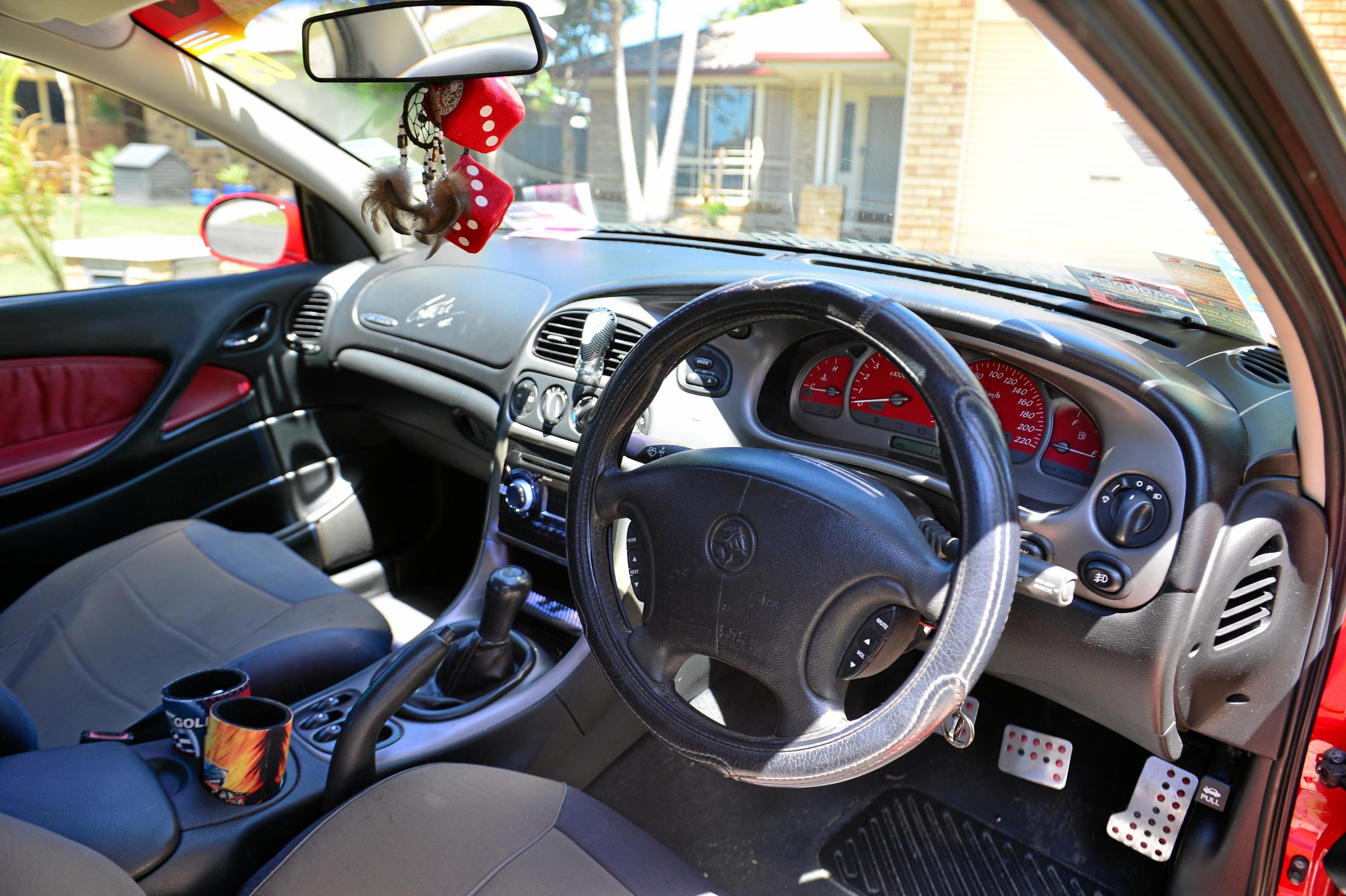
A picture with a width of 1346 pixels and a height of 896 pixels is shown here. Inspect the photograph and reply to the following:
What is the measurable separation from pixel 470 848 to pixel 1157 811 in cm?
123

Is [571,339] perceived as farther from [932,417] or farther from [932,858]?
[932,858]

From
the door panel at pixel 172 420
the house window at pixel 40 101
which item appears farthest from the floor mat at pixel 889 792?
the house window at pixel 40 101

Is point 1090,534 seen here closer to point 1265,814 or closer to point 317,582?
point 1265,814

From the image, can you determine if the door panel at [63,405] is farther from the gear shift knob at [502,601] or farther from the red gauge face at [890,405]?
the red gauge face at [890,405]

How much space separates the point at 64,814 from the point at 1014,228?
319 centimetres

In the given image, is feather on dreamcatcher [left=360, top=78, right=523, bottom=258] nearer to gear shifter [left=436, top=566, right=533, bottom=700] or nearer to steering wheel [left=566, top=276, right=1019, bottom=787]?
steering wheel [left=566, top=276, right=1019, bottom=787]

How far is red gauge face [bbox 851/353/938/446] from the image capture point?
5.00 feet

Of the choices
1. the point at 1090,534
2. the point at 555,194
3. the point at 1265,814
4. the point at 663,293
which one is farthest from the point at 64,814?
the point at 555,194

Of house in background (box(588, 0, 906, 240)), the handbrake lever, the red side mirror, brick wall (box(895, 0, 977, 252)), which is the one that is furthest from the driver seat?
brick wall (box(895, 0, 977, 252))

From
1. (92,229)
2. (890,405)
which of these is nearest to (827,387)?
(890,405)

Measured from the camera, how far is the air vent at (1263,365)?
1332mm

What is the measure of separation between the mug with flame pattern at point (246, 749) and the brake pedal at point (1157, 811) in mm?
1432

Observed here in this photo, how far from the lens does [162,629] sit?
6.11 feet

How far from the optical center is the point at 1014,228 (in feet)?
11.2
